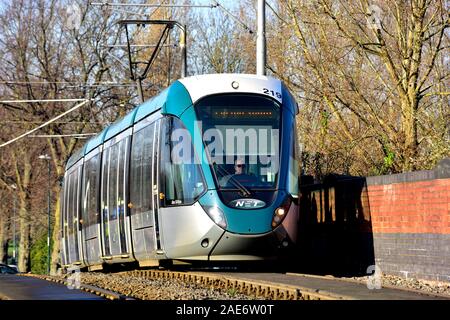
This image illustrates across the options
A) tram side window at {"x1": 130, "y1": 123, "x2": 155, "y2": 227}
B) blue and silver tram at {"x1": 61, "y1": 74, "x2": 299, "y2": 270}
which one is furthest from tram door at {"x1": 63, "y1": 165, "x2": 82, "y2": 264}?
blue and silver tram at {"x1": 61, "y1": 74, "x2": 299, "y2": 270}

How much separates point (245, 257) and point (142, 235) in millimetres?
2823

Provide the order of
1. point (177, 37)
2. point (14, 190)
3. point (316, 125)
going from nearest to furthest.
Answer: point (316, 125), point (177, 37), point (14, 190)

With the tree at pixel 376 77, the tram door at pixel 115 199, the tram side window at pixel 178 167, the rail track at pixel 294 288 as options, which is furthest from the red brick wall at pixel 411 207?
the tram door at pixel 115 199

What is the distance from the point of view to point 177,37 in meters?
50.8

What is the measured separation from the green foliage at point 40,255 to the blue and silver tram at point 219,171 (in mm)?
59659

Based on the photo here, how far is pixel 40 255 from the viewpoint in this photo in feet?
263

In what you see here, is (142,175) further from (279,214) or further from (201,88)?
(279,214)

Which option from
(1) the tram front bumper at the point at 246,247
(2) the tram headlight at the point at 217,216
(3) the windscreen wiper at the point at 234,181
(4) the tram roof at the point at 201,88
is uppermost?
(4) the tram roof at the point at 201,88

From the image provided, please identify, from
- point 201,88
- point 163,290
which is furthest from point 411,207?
point 163,290

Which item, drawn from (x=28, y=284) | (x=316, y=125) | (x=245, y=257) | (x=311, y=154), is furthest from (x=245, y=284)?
(x=316, y=125)

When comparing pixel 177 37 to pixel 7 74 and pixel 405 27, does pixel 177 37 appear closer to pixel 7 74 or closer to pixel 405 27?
pixel 7 74

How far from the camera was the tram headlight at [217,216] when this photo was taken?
16578 millimetres

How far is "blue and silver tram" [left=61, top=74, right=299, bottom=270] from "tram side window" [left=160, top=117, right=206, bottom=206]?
16 millimetres

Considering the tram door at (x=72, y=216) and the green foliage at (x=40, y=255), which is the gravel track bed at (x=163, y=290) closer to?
the tram door at (x=72, y=216)
